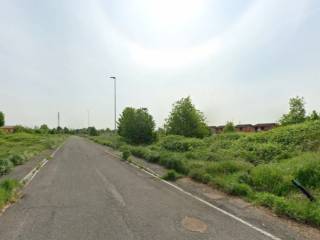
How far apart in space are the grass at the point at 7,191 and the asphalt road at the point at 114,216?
1.07 feet

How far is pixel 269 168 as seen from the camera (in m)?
9.97

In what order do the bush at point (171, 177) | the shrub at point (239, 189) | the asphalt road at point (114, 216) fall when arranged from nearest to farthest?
the asphalt road at point (114, 216)
the shrub at point (239, 189)
the bush at point (171, 177)

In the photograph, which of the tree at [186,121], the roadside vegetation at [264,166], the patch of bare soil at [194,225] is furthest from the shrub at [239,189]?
the tree at [186,121]

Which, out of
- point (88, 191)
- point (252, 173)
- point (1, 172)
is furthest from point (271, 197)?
point (1, 172)

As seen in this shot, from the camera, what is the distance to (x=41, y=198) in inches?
346

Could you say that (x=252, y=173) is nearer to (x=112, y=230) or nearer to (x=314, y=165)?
(x=314, y=165)

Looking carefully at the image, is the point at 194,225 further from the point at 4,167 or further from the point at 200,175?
the point at 4,167

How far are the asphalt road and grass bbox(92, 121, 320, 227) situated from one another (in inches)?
60.7

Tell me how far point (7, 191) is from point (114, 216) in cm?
432

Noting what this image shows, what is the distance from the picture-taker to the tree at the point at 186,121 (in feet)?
125

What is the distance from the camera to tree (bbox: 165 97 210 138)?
1495 inches

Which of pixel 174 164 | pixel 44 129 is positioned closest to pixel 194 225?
pixel 174 164

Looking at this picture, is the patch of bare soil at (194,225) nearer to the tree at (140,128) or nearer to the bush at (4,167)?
the bush at (4,167)

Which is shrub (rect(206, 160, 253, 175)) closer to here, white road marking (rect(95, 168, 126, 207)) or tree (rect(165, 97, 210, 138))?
white road marking (rect(95, 168, 126, 207))
